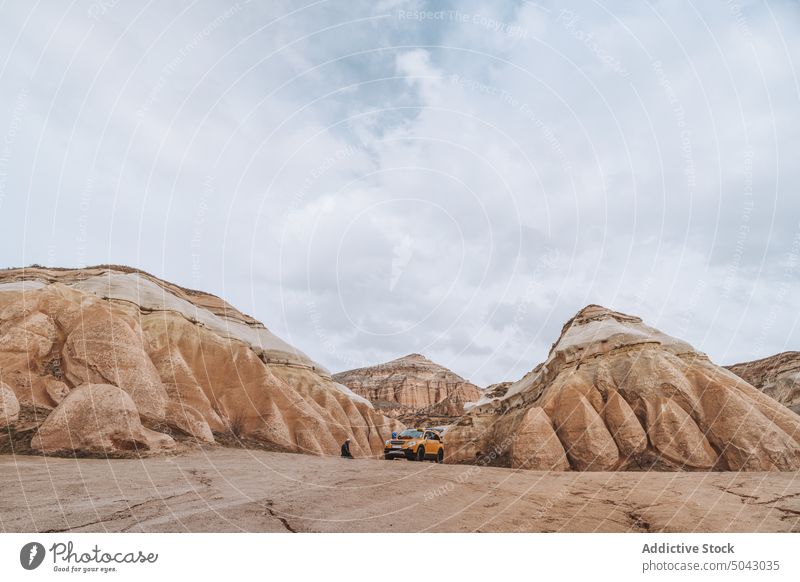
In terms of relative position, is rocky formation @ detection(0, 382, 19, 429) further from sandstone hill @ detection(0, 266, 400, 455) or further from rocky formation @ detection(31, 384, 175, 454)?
rocky formation @ detection(31, 384, 175, 454)

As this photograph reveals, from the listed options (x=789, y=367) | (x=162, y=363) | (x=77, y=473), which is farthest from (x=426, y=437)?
(x=789, y=367)

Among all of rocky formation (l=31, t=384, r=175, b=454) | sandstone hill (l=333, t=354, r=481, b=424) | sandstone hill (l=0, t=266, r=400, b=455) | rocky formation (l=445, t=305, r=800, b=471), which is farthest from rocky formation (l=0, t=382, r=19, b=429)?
sandstone hill (l=333, t=354, r=481, b=424)

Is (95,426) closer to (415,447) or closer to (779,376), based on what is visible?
(415,447)

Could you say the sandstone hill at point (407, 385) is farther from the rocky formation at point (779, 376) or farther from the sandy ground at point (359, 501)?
the sandy ground at point (359, 501)

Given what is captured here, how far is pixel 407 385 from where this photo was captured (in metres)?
102

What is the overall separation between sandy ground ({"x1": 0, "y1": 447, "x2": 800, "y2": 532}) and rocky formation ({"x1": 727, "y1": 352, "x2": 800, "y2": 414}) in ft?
100

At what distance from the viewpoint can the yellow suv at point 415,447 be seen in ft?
76.8
